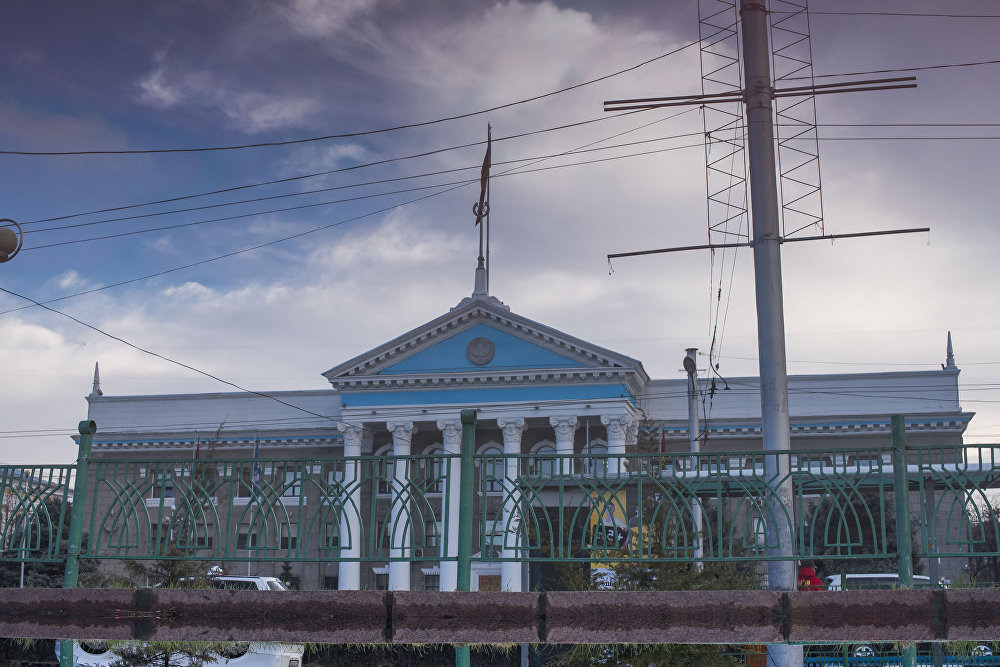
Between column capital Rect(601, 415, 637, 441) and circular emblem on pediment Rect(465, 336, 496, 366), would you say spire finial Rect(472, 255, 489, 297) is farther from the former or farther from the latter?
column capital Rect(601, 415, 637, 441)

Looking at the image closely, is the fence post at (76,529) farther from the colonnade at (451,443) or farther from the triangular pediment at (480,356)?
the triangular pediment at (480,356)

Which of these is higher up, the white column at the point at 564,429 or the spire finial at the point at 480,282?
the spire finial at the point at 480,282

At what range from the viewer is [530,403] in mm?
36938

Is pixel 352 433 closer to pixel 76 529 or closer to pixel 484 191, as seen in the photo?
pixel 484 191

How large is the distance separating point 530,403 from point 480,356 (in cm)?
280

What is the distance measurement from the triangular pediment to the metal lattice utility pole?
25209 millimetres

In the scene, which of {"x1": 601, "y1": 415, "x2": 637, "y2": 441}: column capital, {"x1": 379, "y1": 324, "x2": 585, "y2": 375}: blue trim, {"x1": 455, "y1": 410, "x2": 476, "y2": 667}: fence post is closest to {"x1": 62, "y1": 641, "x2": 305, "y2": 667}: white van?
{"x1": 455, "y1": 410, "x2": 476, "y2": 667}: fence post

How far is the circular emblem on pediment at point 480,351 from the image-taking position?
3769 cm

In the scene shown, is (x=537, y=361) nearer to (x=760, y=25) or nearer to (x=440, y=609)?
(x=760, y=25)

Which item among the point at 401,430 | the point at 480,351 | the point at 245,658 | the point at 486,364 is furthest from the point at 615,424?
the point at 245,658

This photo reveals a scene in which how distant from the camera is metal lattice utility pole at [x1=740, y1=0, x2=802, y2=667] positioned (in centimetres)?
1020

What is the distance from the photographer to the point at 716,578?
11141 mm

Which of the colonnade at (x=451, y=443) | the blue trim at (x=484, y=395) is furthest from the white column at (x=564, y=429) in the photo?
the blue trim at (x=484, y=395)

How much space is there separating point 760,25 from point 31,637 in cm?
954
